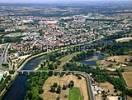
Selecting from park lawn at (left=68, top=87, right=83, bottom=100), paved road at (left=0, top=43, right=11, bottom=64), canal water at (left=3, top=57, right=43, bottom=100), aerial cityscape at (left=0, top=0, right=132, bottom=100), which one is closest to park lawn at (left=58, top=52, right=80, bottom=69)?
aerial cityscape at (left=0, top=0, right=132, bottom=100)

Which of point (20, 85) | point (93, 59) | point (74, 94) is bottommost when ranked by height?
point (93, 59)

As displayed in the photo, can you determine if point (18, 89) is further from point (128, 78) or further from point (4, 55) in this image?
point (4, 55)

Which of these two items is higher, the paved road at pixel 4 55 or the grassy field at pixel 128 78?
the grassy field at pixel 128 78

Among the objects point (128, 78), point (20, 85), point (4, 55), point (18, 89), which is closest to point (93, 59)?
point (128, 78)

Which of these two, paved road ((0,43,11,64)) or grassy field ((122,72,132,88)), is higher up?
grassy field ((122,72,132,88))

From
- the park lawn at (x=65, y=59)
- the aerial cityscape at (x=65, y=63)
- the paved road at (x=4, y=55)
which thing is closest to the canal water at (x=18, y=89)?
the aerial cityscape at (x=65, y=63)

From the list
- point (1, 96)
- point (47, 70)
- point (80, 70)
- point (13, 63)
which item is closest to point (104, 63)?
point (80, 70)

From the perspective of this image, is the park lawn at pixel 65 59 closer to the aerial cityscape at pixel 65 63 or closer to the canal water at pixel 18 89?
the aerial cityscape at pixel 65 63

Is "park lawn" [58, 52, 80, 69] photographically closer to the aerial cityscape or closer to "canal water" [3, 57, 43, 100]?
the aerial cityscape
